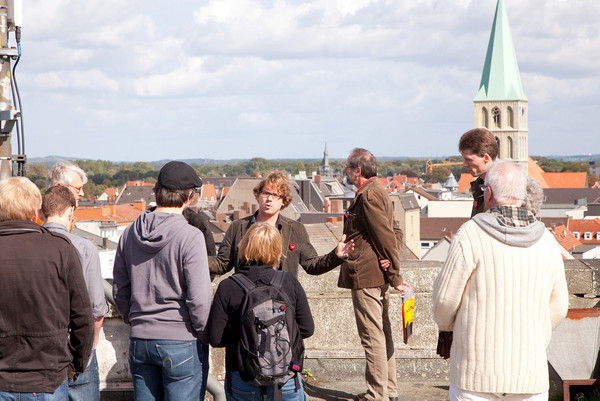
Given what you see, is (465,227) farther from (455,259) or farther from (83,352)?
(83,352)

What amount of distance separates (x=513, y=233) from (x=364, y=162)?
199 cm

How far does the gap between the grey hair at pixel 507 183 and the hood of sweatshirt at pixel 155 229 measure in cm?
159

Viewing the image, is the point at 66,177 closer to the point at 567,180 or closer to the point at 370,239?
the point at 370,239

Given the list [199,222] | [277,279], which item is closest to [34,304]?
[277,279]

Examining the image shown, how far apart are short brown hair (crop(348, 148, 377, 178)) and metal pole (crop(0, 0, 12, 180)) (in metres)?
2.37

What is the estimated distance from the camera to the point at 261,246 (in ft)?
12.6

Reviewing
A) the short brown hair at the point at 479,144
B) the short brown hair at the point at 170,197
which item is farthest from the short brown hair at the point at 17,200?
the short brown hair at the point at 479,144

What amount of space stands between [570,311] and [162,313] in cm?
264

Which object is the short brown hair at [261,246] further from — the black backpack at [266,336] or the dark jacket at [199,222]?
the dark jacket at [199,222]

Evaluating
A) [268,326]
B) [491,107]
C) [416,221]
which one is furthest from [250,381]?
[491,107]

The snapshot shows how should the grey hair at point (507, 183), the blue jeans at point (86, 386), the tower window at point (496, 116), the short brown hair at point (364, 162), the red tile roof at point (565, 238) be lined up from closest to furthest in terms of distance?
the grey hair at point (507, 183) → the blue jeans at point (86, 386) → the short brown hair at point (364, 162) → the red tile roof at point (565, 238) → the tower window at point (496, 116)

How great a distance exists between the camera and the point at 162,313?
3.96 m

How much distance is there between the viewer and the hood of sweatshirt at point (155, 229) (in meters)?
3.94

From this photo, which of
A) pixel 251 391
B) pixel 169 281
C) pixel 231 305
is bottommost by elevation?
pixel 251 391
